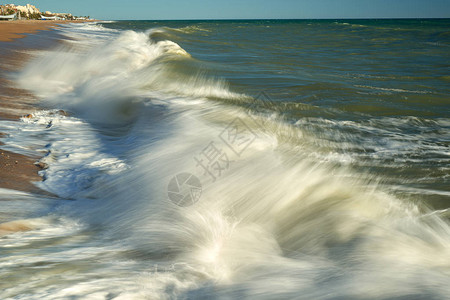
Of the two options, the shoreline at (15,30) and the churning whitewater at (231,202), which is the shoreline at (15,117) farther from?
the shoreline at (15,30)

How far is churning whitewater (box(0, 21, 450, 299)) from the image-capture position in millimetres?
1805

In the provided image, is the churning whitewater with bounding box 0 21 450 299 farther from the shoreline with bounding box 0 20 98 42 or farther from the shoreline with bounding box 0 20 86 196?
the shoreline with bounding box 0 20 98 42

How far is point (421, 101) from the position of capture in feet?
18.5

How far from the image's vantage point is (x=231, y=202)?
2.68 metres

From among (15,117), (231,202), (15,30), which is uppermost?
(231,202)

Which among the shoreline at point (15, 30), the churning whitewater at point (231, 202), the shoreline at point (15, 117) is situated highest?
the churning whitewater at point (231, 202)

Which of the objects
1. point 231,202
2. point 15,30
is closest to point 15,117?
point 231,202

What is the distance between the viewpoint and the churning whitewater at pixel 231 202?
5.92 ft

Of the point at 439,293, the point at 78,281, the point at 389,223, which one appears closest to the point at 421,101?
the point at 389,223

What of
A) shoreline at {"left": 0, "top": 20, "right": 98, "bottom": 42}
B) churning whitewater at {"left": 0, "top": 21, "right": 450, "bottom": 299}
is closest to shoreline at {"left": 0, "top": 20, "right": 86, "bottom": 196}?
churning whitewater at {"left": 0, "top": 21, "right": 450, "bottom": 299}

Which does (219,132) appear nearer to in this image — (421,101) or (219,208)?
(219,208)

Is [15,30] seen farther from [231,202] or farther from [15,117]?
[231,202]

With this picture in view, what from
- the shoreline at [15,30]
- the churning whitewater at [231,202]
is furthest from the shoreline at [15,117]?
the shoreline at [15,30]

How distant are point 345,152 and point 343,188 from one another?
83 cm
